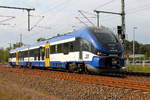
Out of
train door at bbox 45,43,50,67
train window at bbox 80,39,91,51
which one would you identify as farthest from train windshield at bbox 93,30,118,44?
train door at bbox 45,43,50,67

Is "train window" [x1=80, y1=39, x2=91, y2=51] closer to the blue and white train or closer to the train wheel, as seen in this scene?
the blue and white train

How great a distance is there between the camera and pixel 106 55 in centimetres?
1728

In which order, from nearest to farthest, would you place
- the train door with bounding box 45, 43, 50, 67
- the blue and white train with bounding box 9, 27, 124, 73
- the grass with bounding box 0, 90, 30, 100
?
the grass with bounding box 0, 90, 30, 100 < the blue and white train with bounding box 9, 27, 124, 73 < the train door with bounding box 45, 43, 50, 67

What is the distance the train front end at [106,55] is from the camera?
17.0 m

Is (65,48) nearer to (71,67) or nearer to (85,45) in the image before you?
(71,67)

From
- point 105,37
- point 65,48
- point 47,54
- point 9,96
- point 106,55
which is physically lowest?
point 9,96

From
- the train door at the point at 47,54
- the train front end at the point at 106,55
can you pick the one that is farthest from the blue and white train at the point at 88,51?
the train door at the point at 47,54

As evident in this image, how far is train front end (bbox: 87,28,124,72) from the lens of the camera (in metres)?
17.0

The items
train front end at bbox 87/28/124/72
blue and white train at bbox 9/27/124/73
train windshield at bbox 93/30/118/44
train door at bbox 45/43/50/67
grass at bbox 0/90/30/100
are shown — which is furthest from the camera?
train door at bbox 45/43/50/67

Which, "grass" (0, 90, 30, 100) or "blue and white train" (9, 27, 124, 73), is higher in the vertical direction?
"blue and white train" (9, 27, 124, 73)

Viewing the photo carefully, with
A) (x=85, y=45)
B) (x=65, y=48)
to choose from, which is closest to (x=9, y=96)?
(x=85, y=45)

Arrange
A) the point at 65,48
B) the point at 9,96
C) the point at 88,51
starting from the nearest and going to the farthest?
the point at 9,96 → the point at 88,51 → the point at 65,48

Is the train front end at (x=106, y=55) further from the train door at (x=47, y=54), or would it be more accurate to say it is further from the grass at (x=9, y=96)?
the train door at (x=47, y=54)

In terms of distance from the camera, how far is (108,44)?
58.0 feet
